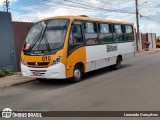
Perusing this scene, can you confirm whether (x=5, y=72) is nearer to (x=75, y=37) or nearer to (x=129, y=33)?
(x=75, y=37)

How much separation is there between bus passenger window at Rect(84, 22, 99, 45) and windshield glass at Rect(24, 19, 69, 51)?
146cm

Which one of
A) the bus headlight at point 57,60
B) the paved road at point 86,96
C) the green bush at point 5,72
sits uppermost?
the bus headlight at point 57,60

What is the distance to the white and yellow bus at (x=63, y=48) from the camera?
1086cm

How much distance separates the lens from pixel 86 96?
8758 millimetres

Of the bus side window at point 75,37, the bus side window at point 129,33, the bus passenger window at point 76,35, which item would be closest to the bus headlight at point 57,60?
the bus side window at point 75,37

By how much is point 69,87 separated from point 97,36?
13.0ft

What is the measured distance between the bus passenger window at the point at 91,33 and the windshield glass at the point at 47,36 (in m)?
1.46

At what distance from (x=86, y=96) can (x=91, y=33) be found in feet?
16.5

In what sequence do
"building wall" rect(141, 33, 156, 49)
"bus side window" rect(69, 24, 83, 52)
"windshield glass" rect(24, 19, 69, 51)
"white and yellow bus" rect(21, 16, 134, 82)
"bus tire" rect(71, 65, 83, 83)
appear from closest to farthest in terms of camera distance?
1. "white and yellow bus" rect(21, 16, 134, 82)
2. "windshield glass" rect(24, 19, 69, 51)
3. "bus side window" rect(69, 24, 83, 52)
4. "bus tire" rect(71, 65, 83, 83)
5. "building wall" rect(141, 33, 156, 49)

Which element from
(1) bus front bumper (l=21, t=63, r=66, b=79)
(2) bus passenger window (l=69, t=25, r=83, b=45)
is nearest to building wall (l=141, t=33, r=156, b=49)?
(2) bus passenger window (l=69, t=25, r=83, b=45)

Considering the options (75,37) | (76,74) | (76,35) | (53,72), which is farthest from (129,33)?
(53,72)

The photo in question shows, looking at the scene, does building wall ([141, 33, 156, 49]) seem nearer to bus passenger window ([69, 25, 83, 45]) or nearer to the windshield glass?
bus passenger window ([69, 25, 83, 45])

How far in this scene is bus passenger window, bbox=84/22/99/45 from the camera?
41.8 ft

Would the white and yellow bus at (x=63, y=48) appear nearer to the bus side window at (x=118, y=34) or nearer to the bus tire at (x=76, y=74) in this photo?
the bus tire at (x=76, y=74)
